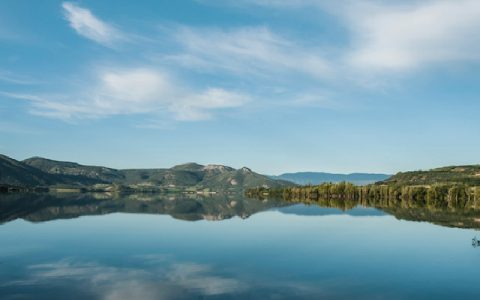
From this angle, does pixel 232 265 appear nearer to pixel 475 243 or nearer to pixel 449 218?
pixel 475 243

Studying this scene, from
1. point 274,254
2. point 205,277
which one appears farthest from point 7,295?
point 274,254

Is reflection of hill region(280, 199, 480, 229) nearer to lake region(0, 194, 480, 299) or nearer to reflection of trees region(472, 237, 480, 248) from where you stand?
reflection of trees region(472, 237, 480, 248)

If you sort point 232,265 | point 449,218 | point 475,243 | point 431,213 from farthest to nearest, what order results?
point 431,213 < point 449,218 < point 475,243 < point 232,265

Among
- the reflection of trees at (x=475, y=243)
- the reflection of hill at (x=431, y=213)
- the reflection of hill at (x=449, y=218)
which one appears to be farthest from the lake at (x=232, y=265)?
the reflection of hill at (x=431, y=213)

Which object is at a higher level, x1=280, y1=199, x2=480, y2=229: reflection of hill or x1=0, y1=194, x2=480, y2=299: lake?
x1=280, y1=199, x2=480, y2=229: reflection of hill

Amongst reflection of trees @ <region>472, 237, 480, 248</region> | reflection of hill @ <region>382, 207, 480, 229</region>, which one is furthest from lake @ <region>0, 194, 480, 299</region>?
reflection of hill @ <region>382, 207, 480, 229</region>

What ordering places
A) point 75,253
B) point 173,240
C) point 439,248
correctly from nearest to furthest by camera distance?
point 75,253
point 439,248
point 173,240

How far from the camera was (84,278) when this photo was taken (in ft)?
124

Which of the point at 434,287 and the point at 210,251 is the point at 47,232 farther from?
the point at 434,287

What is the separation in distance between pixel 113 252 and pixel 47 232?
2811cm

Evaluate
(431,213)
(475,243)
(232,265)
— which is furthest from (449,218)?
(232,265)

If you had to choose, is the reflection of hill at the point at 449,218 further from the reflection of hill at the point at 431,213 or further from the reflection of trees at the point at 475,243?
the reflection of trees at the point at 475,243

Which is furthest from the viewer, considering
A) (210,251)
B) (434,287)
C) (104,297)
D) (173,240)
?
(173,240)

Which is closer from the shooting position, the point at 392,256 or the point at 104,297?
the point at 104,297
